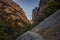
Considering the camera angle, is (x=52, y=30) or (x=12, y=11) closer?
(x=52, y=30)

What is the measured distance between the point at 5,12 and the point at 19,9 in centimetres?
370

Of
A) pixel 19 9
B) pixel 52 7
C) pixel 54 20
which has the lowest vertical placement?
pixel 19 9

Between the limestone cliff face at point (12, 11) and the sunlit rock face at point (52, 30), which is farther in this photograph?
the limestone cliff face at point (12, 11)

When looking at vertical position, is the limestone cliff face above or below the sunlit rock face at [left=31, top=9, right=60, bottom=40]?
below

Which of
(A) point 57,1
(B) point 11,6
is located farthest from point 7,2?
(A) point 57,1

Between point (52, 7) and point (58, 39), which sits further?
point (52, 7)

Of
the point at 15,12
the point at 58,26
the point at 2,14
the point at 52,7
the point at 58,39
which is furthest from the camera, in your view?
the point at 15,12

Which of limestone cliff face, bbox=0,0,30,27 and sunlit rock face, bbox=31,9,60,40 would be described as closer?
sunlit rock face, bbox=31,9,60,40

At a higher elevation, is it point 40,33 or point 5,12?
point 40,33

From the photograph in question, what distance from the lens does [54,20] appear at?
917cm

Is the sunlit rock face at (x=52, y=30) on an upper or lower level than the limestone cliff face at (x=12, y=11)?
upper

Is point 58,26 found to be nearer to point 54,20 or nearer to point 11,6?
point 54,20

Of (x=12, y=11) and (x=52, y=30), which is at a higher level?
(x=52, y=30)

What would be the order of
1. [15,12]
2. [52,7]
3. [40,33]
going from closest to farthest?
[40,33], [52,7], [15,12]
